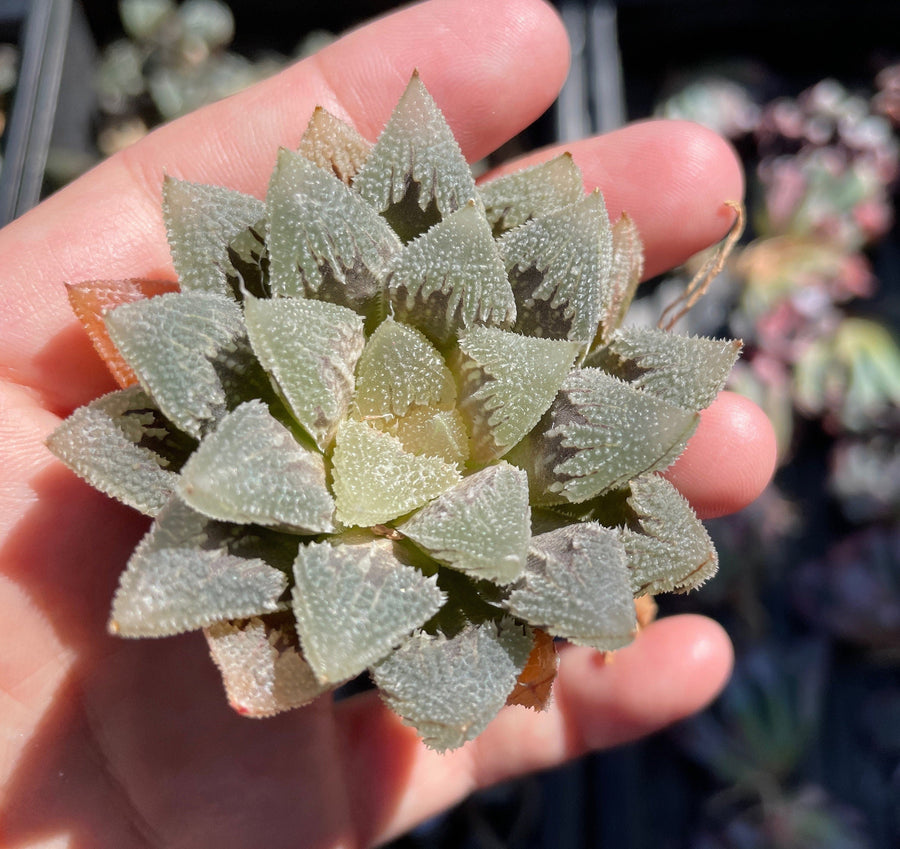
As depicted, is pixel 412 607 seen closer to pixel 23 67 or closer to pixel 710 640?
pixel 710 640

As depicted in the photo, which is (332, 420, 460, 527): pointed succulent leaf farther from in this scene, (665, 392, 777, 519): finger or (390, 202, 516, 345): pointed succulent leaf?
(665, 392, 777, 519): finger

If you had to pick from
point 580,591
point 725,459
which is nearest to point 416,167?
point 580,591

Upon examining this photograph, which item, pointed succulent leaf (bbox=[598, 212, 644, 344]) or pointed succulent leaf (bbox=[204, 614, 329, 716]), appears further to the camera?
pointed succulent leaf (bbox=[598, 212, 644, 344])

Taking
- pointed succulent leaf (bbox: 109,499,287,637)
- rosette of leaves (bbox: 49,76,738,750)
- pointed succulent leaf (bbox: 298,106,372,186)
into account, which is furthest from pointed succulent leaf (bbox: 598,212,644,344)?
pointed succulent leaf (bbox: 109,499,287,637)

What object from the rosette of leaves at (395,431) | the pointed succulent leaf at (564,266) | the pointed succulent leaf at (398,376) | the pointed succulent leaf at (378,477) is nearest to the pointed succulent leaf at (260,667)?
the rosette of leaves at (395,431)

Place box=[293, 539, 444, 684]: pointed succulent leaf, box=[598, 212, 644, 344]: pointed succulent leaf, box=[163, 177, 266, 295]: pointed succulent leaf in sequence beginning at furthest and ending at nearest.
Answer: box=[598, 212, 644, 344]: pointed succulent leaf
box=[163, 177, 266, 295]: pointed succulent leaf
box=[293, 539, 444, 684]: pointed succulent leaf

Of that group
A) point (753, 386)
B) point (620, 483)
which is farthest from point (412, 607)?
point (753, 386)

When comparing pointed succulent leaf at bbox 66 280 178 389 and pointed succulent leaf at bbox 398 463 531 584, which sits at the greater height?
pointed succulent leaf at bbox 66 280 178 389

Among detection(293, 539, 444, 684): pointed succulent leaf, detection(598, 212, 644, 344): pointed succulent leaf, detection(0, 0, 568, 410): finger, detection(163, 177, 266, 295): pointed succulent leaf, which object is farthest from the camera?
detection(0, 0, 568, 410): finger
